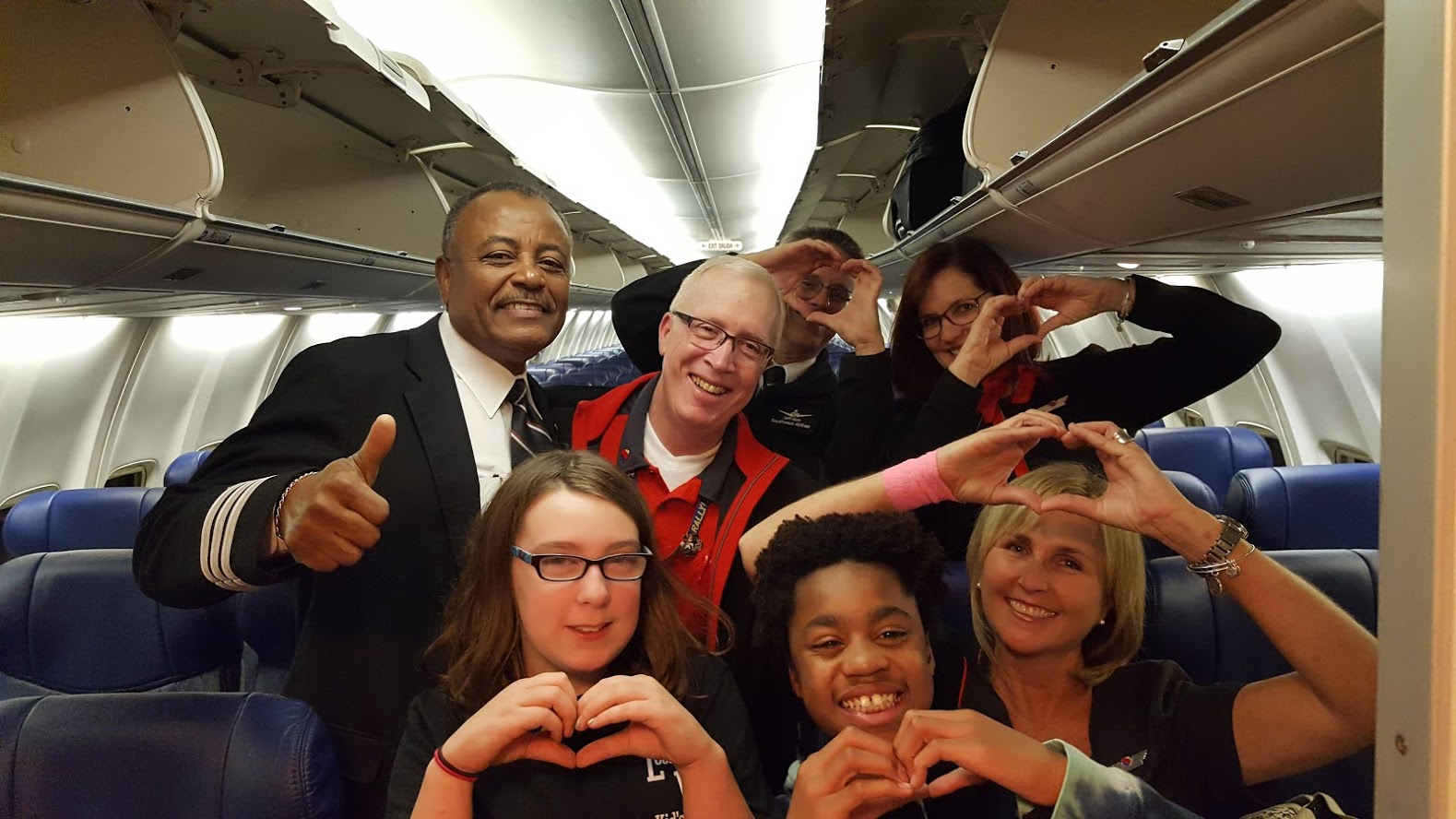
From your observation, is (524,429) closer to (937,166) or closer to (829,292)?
(829,292)

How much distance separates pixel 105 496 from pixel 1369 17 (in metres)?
5.54

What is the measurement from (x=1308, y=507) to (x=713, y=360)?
135 inches

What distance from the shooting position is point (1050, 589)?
165 centimetres

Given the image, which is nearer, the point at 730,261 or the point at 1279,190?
the point at 1279,190

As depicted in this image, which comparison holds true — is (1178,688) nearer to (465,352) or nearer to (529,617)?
(529,617)

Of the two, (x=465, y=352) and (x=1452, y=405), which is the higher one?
(x=465, y=352)

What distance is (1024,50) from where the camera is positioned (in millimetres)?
2838

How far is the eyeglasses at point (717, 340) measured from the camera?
1.77 meters

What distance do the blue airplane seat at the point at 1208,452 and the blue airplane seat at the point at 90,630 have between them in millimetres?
5755

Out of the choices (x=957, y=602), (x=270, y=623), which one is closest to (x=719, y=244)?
(x=270, y=623)

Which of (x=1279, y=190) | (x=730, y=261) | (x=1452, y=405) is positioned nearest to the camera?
(x=1452, y=405)

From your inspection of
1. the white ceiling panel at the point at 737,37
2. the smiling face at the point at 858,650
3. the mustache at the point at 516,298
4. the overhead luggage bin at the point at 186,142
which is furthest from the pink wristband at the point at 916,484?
the white ceiling panel at the point at 737,37

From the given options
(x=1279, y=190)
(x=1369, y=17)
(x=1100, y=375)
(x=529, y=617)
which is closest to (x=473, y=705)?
(x=529, y=617)

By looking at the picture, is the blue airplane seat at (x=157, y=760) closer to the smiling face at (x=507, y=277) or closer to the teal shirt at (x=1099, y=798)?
the smiling face at (x=507, y=277)
